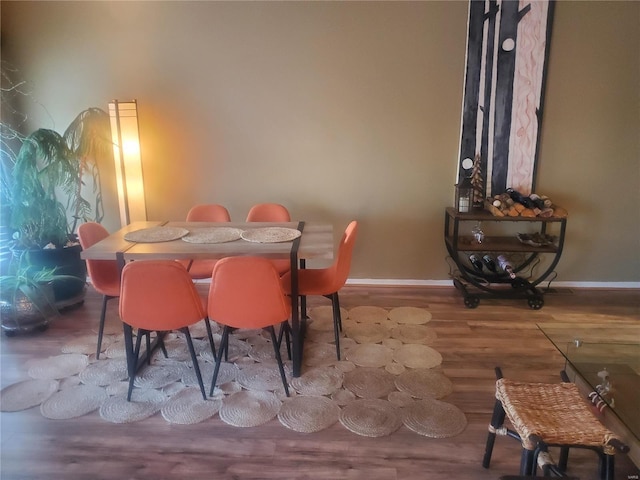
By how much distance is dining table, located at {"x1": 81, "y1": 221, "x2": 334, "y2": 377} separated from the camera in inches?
98.8

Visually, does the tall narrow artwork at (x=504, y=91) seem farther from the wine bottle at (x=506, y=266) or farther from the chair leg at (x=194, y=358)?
the chair leg at (x=194, y=358)

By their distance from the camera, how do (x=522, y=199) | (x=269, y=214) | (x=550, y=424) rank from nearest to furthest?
(x=550, y=424)
(x=269, y=214)
(x=522, y=199)

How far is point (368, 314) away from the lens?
3.52 meters

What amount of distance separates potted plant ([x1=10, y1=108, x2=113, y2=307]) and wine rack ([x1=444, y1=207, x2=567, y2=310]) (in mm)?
3035

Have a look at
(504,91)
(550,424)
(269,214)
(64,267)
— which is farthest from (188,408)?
(504,91)

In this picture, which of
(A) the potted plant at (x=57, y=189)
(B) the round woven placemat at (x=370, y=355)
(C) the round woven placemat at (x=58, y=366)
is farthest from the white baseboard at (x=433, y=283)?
(A) the potted plant at (x=57, y=189)

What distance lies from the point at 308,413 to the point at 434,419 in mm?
638

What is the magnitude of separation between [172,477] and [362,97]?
3.01 metres

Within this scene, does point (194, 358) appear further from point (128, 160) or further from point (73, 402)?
point (128, 160)

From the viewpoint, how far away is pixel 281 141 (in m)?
3.90

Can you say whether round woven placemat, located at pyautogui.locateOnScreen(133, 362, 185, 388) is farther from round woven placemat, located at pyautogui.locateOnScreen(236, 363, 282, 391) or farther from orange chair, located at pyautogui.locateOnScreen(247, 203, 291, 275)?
orange chair, located at pyautogui.locateOnScreen(247, 203, 291, 275)

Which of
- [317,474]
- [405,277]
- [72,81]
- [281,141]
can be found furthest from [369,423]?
[72,81]

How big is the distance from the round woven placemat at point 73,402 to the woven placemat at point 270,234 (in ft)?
3.91

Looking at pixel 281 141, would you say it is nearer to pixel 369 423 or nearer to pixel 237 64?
pixel 237 64
